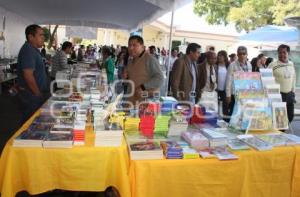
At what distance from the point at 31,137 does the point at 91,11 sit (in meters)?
7.57

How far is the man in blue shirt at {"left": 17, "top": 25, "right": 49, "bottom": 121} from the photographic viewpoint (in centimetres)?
341

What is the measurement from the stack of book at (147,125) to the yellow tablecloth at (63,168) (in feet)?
1.11

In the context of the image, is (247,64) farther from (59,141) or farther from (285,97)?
(59,141)

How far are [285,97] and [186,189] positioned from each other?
11.0 ft

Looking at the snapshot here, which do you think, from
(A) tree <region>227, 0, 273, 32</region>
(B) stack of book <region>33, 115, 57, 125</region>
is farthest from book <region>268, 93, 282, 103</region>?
(A) tree <region>227, 0, 273, 32</region>

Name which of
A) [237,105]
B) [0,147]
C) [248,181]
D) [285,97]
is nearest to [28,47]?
[0,147]

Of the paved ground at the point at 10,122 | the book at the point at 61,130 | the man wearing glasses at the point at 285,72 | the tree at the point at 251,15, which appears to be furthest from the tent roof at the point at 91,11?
the tree at the point at 251,15

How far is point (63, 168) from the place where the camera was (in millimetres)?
2078

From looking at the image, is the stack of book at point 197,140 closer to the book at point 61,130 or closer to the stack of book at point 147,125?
the stack of book at point 147,125

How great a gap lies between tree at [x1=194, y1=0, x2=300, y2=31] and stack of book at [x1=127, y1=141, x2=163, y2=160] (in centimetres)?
1818

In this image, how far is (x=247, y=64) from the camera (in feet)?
16.5

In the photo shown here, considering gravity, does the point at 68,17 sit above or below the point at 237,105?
above

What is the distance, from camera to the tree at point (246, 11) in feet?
66.1

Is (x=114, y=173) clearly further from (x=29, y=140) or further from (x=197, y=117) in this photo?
(x=197, y=117)
